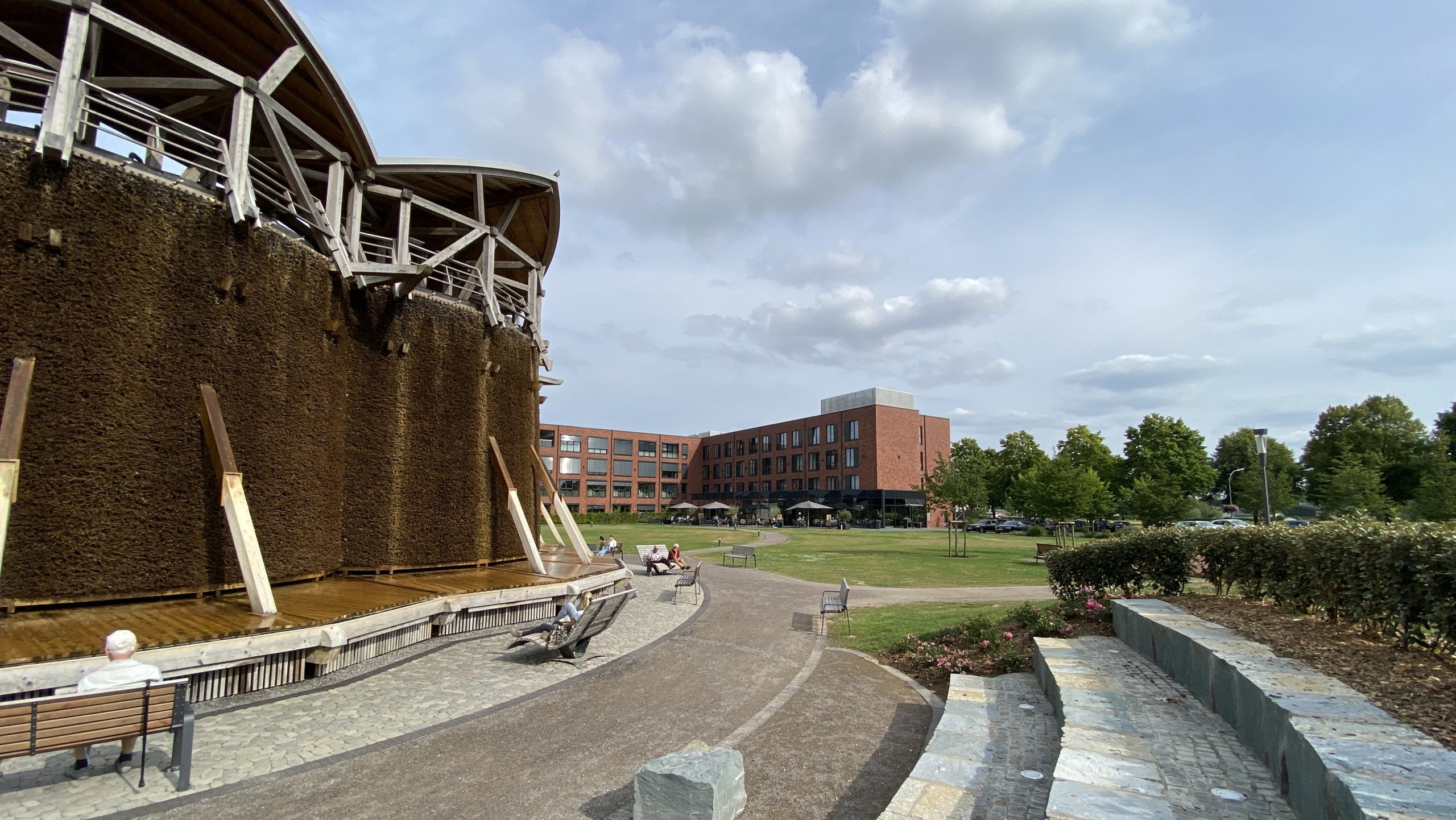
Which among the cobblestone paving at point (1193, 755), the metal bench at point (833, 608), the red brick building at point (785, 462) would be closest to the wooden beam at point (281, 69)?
the metal bench at point (833, 608)

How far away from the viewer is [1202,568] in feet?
34.9

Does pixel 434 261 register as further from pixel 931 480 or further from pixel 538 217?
pixel 931 480

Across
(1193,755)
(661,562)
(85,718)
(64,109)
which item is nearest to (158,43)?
(64,109)

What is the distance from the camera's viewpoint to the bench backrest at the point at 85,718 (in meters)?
4.77

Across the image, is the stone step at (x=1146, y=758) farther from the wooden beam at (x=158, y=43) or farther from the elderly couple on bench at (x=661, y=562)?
the elderly couple on bench at (x=661, y=562)

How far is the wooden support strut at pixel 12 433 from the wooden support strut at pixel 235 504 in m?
1.90

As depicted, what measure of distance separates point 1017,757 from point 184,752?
7.06 m

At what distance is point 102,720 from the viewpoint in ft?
17.0

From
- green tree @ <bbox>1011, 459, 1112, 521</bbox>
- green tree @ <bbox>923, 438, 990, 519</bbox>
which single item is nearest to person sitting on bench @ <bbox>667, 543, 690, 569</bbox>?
green tree @ <bbox>923, 438, 990, 519</bbox>

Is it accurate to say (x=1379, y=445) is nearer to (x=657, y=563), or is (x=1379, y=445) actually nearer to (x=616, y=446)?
(x=657, y=563)

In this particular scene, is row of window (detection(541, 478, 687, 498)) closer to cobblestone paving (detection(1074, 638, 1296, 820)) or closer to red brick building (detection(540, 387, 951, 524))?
red brick building (detection(540, 387, 951, 524))

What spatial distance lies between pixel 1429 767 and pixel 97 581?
13.2 m

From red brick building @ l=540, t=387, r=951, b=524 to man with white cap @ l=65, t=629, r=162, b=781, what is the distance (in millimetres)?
64218

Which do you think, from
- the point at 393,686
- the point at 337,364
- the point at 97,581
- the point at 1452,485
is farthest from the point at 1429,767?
the point at 1452,485
